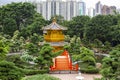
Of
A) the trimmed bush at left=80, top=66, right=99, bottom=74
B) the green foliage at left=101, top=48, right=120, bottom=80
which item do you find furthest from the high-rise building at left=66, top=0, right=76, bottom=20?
the green foliage at left=101, top=48, right=120, bottom=80

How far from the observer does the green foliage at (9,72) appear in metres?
12.2

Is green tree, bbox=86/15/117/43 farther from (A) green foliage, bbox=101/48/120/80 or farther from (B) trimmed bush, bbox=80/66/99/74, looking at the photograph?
Result: (A) green foliage, bbox=101/48/120/80

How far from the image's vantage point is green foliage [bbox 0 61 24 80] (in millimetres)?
12172

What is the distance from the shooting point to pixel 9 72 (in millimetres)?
12289

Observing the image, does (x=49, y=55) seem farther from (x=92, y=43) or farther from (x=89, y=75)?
(x=92, y=43)

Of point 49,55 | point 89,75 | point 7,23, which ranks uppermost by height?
point 7,23

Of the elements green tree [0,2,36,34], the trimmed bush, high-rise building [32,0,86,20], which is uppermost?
high-rise building [32,0,86,20]

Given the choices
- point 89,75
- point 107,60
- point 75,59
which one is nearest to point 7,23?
point 75,59

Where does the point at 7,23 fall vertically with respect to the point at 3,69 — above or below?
above

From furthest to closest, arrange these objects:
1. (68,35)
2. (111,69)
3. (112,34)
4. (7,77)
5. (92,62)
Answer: (68,35) < (112,34) < (92,62) < (111,69) < (7,77)

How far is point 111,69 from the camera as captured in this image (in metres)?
17.8

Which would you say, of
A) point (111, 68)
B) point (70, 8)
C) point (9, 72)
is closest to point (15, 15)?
point (111, 68)

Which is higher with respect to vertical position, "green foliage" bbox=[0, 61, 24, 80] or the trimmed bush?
"green foliage" bbox=[0, 61, 24, 80]

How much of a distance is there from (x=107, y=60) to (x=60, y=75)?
6337 millimetres
